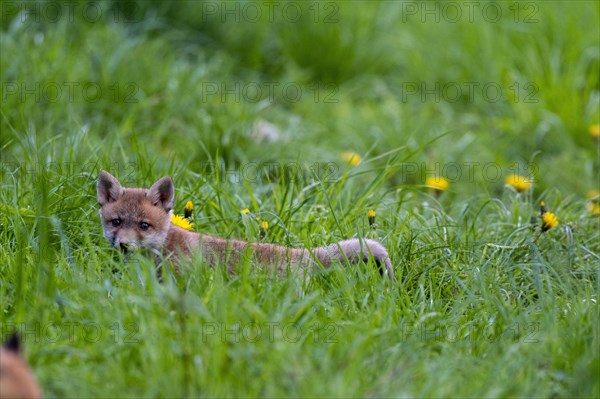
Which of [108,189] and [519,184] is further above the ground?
[108,189]

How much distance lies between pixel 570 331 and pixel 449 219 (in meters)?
1.56

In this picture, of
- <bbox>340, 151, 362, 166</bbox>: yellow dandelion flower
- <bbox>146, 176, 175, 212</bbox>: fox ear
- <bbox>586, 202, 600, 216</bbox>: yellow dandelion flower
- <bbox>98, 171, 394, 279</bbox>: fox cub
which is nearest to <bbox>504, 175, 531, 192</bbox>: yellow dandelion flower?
<bbox>586, 202, 600, 216</bbox>: yellow dandelion flower

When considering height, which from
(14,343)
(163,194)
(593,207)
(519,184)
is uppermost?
(163,194)

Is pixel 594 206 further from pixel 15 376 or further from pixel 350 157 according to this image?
pixel 15 376

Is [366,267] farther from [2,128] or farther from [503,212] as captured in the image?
[2,128]

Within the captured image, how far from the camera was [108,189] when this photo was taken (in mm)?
4918

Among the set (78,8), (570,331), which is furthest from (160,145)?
(570,331)

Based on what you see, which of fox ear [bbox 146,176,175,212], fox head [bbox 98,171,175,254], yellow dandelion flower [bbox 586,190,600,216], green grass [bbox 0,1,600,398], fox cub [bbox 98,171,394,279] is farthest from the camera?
yellow dandelion flower [bbox 586,190,600,216]

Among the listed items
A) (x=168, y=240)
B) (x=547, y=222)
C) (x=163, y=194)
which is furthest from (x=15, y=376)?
(x=547, y=222)

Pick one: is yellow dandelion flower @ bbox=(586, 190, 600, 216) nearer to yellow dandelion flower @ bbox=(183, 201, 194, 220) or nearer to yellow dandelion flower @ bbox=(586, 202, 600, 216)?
yellow dandelion flower @ bbox=(586, 202, 600, 216)

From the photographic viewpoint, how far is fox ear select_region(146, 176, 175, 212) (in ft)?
16.2

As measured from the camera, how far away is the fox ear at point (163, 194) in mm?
4930

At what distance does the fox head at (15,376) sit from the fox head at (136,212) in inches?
57.4

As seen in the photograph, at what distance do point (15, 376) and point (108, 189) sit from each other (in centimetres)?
182
